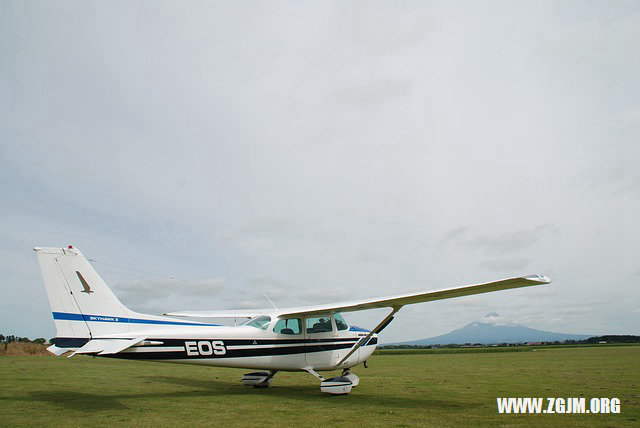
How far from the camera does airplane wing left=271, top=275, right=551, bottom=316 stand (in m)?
7.66

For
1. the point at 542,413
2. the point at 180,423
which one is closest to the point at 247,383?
the point at 180,423

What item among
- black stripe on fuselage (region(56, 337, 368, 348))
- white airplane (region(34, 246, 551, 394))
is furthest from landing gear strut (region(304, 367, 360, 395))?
black stripe on fuselage (region(56, 337, 368, 348))

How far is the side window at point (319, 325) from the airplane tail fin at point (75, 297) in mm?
4328

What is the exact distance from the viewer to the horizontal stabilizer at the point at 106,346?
889cm

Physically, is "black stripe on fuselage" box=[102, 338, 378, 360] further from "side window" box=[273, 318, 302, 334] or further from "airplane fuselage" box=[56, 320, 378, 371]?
"side window" box=[273, 318, 302, 334]

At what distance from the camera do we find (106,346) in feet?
30.0

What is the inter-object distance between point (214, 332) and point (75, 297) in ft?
9.71

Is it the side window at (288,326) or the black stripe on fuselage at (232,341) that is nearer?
the black stripe on fuselage at (232,341)

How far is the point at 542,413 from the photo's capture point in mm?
8141

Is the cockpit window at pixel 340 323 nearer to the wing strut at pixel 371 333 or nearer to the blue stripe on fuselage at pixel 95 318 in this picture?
the wing strut at pixel 371 333

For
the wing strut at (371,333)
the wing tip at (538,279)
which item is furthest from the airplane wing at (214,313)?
the wing tip at (538,279)

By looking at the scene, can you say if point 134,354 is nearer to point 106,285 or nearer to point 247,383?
point 106,285

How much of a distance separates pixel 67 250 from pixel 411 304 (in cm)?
729

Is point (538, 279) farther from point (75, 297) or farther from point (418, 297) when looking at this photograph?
point (75, 297)
